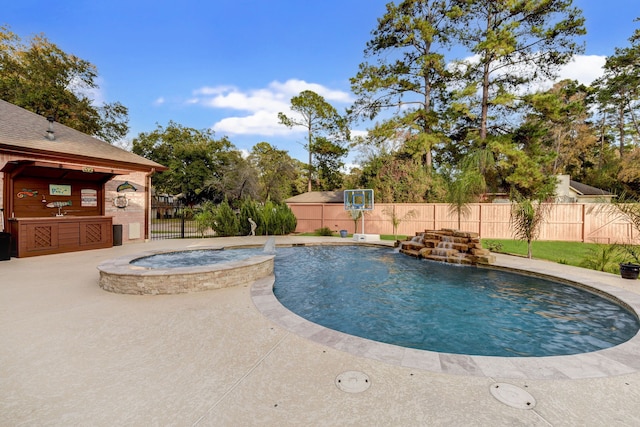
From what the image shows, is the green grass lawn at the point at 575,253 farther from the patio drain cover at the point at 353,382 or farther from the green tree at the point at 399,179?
the patio drain cover at the point at 353,382

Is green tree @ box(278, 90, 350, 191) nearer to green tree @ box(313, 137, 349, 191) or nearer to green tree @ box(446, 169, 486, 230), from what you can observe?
green tree @ box(313, 137, 349, 191)

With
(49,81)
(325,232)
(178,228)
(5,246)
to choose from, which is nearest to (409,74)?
(325,232)

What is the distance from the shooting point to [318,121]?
85.8 ft

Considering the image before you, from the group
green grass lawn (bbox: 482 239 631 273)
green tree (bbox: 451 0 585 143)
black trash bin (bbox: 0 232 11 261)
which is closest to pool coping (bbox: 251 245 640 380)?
green grass lawn (bbox: 482 239 631 273)

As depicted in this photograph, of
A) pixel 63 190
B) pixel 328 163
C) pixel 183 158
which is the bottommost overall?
pixel 63 190

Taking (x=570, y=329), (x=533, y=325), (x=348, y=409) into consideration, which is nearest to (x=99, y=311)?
(x=348, y=409)

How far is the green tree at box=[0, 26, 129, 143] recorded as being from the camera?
15328mm

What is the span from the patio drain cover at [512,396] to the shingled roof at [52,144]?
1201 cm

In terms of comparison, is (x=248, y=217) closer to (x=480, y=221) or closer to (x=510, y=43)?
(x=480, y=221)

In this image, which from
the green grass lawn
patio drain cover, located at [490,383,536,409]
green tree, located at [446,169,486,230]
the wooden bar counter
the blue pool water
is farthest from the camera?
green tree, located at [446,169,486,230]

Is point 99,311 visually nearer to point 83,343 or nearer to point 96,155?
point 83,343

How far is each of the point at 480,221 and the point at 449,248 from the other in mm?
5782

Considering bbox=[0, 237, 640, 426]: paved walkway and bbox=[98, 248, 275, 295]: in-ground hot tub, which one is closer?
bbox=[0, 237, 640, 426]: paved walkway

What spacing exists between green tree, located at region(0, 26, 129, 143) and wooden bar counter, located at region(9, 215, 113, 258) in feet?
37.4
